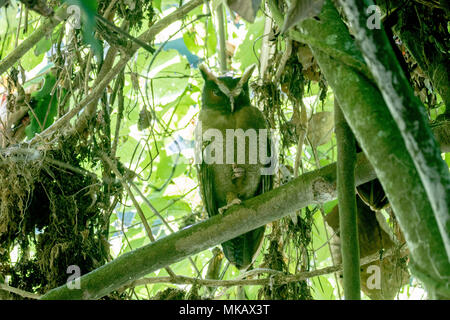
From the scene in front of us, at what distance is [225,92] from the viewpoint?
298 centimetres

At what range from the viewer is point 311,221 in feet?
8.63

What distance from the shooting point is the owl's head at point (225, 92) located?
2.98 metres

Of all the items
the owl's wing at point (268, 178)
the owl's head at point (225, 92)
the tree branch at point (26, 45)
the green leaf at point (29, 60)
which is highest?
the green leaf at point (29, 60)

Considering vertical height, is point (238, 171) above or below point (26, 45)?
below

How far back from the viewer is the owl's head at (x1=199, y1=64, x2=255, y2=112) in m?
2.98

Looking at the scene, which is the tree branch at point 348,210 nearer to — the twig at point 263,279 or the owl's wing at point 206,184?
the twig at point 263,279

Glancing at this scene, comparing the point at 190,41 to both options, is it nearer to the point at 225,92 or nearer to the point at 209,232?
the point at 225,92

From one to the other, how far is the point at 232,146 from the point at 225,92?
1.07ft

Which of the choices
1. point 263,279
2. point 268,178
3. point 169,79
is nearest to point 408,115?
point 263,279

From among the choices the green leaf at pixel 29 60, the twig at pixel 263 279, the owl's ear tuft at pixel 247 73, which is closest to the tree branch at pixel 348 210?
the twig at pixel 263 279

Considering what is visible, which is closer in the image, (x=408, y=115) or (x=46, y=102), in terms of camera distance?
(x=408, y=115)

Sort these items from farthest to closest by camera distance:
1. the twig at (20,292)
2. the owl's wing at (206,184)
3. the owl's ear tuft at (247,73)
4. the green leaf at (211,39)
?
the green leaf at (211,39)
the owl's wing at (206,184)
the owl's ear tuft at (247,73)
the twig at (20,292)
